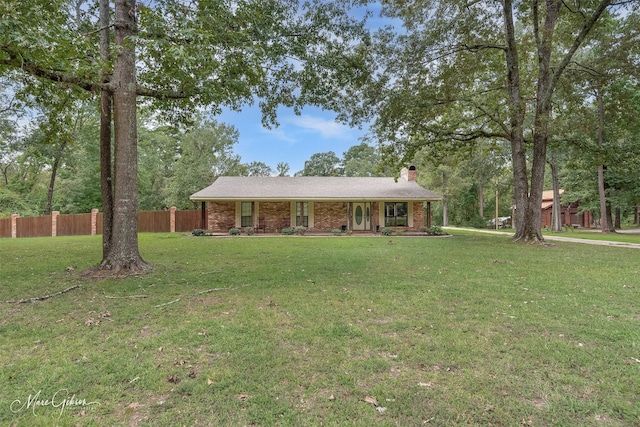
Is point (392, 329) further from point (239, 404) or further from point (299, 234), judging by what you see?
point (299, 234)

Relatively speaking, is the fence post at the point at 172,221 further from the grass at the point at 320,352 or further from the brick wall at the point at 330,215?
the grass at the point at 320,352

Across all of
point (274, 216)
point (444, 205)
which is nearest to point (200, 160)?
point (274, 216)

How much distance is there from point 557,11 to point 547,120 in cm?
432

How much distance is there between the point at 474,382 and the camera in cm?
255

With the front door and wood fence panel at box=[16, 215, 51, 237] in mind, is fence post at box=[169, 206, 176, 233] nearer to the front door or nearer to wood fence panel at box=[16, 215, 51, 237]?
wood fence panel at box=[16, 215, 51, 237]

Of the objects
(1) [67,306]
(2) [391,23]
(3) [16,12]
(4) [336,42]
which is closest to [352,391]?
(1) [67,306]

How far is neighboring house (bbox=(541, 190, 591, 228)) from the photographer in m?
33.3

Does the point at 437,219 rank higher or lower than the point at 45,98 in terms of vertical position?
lower

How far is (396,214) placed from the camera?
62.8ft

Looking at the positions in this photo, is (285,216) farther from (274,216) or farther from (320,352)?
(320,352)

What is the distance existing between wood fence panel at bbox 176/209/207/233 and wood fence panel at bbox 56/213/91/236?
467cm

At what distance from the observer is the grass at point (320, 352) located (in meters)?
2.21

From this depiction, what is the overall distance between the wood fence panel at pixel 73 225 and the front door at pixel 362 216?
15.2 metres

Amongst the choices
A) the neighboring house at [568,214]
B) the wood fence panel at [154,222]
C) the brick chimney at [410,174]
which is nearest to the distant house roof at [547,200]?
the neighboring house at [568,214]
